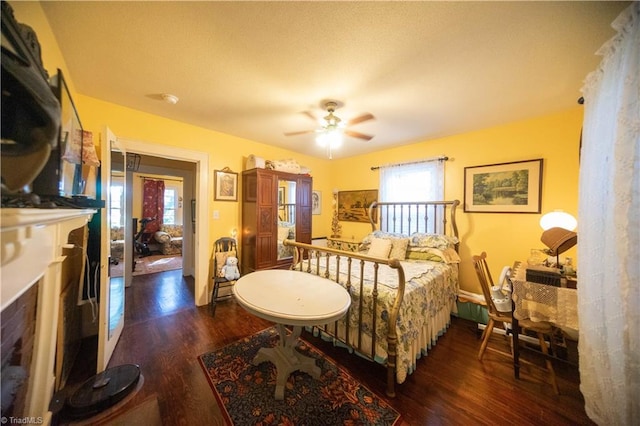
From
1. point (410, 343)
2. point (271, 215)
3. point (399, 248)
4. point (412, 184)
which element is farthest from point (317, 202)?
point (410, 343)

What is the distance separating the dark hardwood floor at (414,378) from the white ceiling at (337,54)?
243cm

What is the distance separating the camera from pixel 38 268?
0.91 metres

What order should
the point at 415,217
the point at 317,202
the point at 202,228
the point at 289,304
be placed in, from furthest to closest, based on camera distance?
the point at 317,202, the point at 415,217, the point at 202,228, the point at 289,304

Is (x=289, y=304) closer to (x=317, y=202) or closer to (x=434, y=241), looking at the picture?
(x=434, y=241)

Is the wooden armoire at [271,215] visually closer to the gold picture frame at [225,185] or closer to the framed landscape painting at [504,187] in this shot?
the gold picture frame at [225,185]

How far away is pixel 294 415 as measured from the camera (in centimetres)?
141

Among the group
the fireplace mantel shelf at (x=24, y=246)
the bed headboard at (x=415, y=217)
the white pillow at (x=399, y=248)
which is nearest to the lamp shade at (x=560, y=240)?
the bed headboard at (x=415, y=217)

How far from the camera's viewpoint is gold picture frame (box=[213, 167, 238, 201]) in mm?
3123

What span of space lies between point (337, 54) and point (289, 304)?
176 cm

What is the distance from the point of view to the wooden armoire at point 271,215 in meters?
3.14

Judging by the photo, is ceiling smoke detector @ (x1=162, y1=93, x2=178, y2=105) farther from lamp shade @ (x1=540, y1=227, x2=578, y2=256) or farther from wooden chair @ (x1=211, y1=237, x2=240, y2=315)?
lamp shade @ (x1=540, y1=227, x2=578, y2=256)

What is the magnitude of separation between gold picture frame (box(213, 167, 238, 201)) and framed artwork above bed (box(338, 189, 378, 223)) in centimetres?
208

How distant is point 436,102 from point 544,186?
1633mm

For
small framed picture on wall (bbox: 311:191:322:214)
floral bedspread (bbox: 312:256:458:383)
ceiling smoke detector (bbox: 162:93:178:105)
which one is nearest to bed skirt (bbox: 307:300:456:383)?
floral bedspread (bbox: 312:256:458:383)
